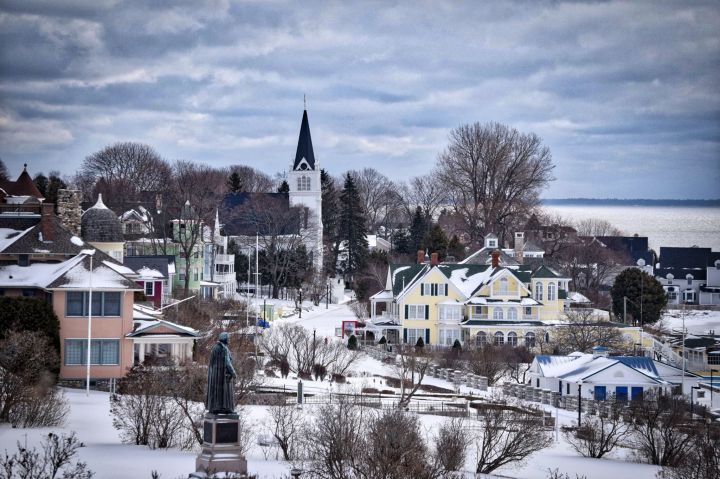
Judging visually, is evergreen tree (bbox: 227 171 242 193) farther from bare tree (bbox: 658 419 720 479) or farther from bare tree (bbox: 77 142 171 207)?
bare tree (bbox: 658 419 720 479)

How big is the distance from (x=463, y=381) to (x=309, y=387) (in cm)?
837

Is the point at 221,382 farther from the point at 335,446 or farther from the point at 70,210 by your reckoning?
the point at 70,210

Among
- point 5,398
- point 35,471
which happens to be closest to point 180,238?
point 5,398

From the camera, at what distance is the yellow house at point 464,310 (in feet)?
220

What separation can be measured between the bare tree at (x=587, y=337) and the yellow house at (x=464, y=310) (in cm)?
119

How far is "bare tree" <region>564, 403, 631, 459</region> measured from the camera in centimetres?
3750

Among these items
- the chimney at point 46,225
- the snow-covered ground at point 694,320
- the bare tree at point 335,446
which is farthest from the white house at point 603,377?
the snow-covered ground at point 694,320

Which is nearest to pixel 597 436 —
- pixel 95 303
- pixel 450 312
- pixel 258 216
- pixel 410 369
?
pixel 410 369

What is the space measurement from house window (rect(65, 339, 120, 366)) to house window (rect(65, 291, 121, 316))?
3.12 ft

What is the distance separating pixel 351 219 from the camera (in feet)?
322

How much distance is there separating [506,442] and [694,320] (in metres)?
53.8

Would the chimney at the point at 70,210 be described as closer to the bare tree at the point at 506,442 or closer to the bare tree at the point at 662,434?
the bare tree at the point at 506,442

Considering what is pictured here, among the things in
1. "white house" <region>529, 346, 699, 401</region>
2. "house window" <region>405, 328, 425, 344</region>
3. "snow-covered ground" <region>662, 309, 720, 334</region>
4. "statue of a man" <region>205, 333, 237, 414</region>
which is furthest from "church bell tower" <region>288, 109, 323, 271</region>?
"statue of a man" <region>205, 333, 237, 414</region>

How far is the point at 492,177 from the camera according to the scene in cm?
10200
